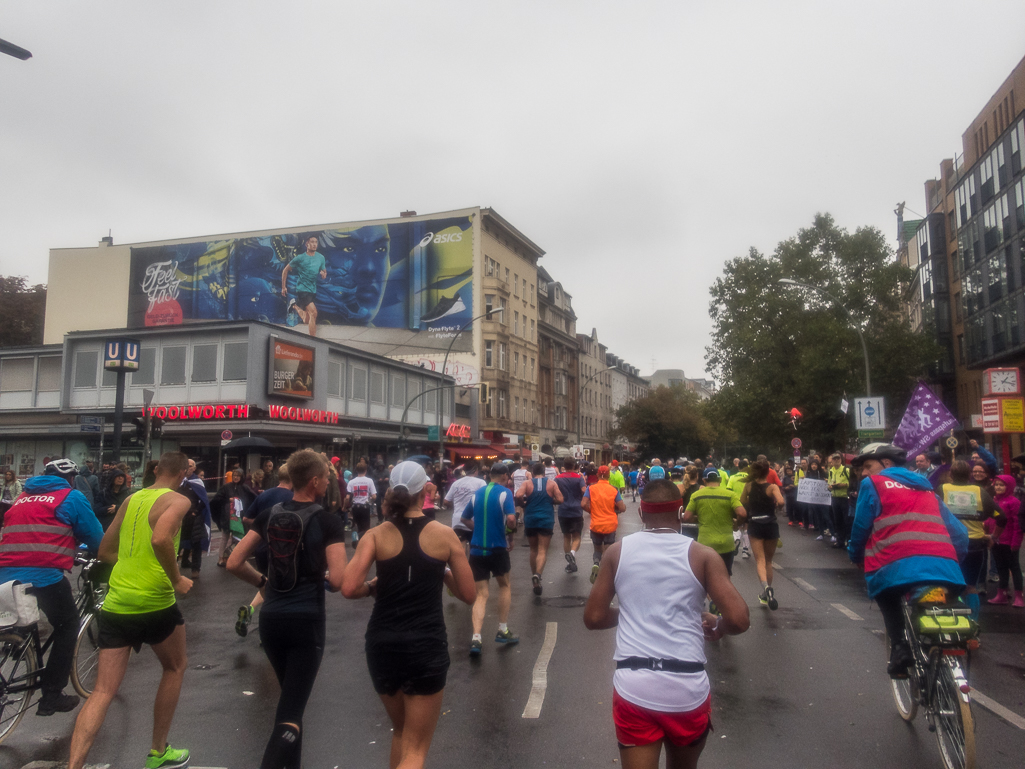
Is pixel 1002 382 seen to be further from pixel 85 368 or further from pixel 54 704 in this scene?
pixel 85 368

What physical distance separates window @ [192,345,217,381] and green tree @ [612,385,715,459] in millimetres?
51372

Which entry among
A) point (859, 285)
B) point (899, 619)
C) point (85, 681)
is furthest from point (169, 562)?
point (859, 285)

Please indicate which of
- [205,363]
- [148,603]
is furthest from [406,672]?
[205,363]

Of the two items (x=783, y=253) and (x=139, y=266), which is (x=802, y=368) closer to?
(x=783, y=253)

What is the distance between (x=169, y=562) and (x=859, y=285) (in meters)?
50.2

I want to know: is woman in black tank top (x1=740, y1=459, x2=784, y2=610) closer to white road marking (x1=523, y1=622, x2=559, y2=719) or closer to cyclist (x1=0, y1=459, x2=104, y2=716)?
white road marking (x1=523, y1=622, x2=559, y2=719)

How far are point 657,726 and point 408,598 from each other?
1289 millimetres

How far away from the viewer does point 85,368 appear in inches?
1494

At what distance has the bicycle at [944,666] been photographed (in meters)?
4.40

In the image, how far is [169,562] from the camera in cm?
477

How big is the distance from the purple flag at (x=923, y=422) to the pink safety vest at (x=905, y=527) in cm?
1080

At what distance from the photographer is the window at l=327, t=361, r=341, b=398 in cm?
3966

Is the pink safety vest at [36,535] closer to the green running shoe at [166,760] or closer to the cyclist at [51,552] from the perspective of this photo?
the cyclist at [51,552]

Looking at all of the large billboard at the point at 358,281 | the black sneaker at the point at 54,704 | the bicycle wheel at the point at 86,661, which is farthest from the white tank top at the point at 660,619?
the large billboard at the point at 358,281
